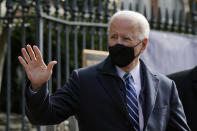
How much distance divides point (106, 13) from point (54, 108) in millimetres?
3975

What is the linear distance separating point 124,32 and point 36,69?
0.59 metres

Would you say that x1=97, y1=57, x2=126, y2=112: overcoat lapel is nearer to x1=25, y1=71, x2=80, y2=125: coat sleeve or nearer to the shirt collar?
the shirt collar

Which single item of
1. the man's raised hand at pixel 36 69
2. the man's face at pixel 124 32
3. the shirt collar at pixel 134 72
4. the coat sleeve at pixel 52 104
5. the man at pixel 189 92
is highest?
the man's face at pixel 124 32

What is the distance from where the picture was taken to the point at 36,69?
10.3 feet

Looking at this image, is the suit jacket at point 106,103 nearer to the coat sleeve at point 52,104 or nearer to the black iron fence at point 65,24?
the coat sleeve at point 52,104

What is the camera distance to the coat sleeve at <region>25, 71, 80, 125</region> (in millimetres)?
3139

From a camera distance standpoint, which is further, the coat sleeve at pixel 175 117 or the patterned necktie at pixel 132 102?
the coat sleeve at pixel 175 117

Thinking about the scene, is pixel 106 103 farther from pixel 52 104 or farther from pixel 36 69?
pixel 36 69

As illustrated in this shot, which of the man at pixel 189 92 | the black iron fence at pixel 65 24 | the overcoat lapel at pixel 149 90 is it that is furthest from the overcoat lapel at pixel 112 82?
the black iron fence at pixel 65 24

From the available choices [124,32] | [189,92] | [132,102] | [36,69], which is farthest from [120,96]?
[189,92]

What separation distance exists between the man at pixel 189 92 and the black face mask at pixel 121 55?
1079 millimetres

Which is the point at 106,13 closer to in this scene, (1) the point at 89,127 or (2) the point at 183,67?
(2) the point at 183,67

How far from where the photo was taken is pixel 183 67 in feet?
24.1

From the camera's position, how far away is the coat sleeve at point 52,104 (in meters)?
3.14
